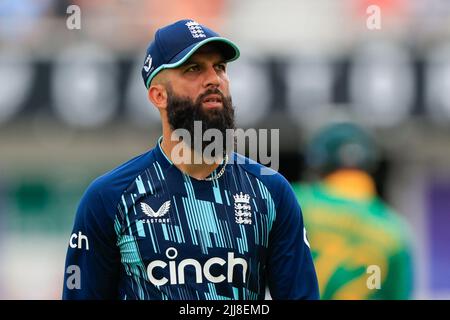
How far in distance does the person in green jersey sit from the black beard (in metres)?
2.01

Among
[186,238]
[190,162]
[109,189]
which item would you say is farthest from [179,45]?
[186,238]

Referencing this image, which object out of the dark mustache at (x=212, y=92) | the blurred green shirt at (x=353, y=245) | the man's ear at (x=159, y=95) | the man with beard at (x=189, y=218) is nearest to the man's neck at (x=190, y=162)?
the man with beard at (x=189, y=218)

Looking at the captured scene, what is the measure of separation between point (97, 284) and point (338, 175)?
2.73m

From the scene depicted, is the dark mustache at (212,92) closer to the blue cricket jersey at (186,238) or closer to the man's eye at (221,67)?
the man's eye at (221,67)

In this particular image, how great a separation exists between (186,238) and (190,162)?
324mm

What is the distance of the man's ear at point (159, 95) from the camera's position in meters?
4.17

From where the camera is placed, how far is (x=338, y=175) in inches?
257

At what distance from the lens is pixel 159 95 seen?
13.8 ft

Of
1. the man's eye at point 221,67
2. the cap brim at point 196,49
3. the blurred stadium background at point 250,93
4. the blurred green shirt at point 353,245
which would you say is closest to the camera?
the cap brim at point 196,49

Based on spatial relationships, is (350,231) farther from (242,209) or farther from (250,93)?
(250,93)

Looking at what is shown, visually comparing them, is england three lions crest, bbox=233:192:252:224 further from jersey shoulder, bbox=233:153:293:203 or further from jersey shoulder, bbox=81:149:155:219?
jersey shoulder, bbox=81:149:155:219
